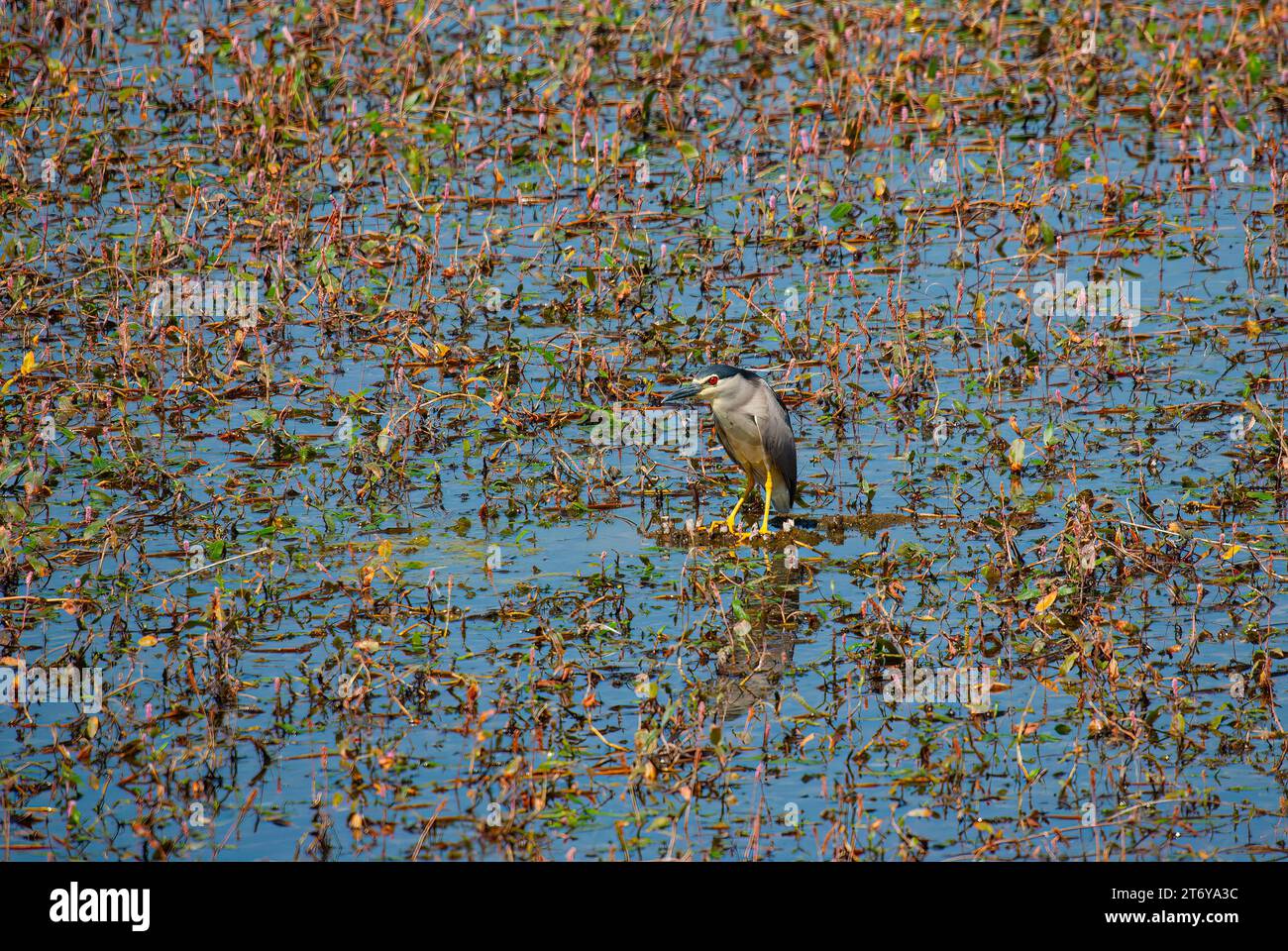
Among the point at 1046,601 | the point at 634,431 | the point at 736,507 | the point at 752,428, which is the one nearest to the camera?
the point at 1046,601

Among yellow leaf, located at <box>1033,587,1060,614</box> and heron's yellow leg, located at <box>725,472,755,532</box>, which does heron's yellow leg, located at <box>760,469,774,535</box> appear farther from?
yellow leaf, located at <box>1033,587,1060,614</box>

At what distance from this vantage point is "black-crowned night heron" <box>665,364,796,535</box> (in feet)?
28.8

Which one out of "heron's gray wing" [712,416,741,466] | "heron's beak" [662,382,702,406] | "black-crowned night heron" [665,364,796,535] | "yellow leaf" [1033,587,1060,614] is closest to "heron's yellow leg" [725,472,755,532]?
"black-crowned night heron" [665,364,796,535]

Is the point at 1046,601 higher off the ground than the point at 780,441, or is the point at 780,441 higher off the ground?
the point at 780,441

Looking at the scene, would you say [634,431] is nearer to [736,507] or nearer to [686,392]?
[686,392]

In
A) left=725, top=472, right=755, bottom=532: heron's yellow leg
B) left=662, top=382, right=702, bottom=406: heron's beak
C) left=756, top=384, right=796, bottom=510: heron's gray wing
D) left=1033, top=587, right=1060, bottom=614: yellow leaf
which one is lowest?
left=1033, top=587, right=1060, bottom=614: yellow leaf

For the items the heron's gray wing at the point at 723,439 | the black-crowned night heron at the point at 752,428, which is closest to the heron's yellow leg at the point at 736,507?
the black-crowned night heron at the point at 752,428

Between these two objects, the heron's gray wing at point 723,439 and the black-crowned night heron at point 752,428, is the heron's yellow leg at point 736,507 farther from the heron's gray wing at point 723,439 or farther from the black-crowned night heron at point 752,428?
the heron's gray wing at point 723,439

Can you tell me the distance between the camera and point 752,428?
8766 millimetres

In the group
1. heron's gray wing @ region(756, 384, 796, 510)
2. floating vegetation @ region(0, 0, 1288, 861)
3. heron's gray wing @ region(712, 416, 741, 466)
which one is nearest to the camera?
floating vegetation @ region(0, 0, 1288, 861)

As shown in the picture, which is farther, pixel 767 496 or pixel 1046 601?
pixel 767 496

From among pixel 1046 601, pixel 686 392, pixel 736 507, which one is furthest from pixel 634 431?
pixel 1046 601

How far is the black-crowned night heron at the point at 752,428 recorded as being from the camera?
28.8ft

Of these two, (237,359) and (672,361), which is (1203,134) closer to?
(672,361)
